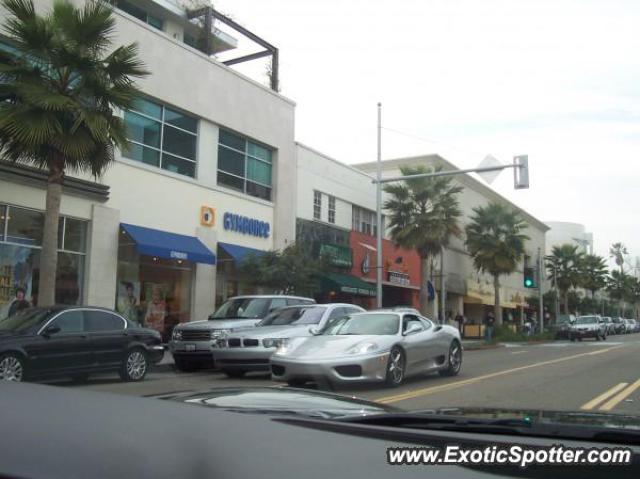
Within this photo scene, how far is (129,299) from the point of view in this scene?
2108 cm

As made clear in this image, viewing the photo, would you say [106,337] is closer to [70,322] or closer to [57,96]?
[70,322]

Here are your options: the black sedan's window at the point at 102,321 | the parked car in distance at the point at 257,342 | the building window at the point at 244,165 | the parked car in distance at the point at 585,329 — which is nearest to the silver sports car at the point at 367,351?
the parked car in distance at the point at 257,342

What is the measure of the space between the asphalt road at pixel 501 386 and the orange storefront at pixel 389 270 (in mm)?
15240

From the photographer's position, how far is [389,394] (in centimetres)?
1056

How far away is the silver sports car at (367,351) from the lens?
35.4 ft

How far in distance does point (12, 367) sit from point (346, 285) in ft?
60.2

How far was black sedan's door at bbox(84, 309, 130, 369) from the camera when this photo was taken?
12781 mm

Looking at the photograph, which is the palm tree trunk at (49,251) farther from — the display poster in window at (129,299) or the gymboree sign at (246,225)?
the gymboree sign at (246,225)

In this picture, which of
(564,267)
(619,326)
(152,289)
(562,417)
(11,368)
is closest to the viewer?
(562,417)

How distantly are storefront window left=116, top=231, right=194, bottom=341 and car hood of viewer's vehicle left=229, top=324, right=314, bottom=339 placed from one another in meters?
7.80

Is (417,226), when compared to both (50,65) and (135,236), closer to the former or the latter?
(135,236)

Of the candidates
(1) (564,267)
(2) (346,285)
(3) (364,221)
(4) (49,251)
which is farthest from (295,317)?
(1) (564,267)

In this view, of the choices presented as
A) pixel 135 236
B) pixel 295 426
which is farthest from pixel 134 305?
pixel 295 426

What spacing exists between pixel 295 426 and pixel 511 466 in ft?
1.89
